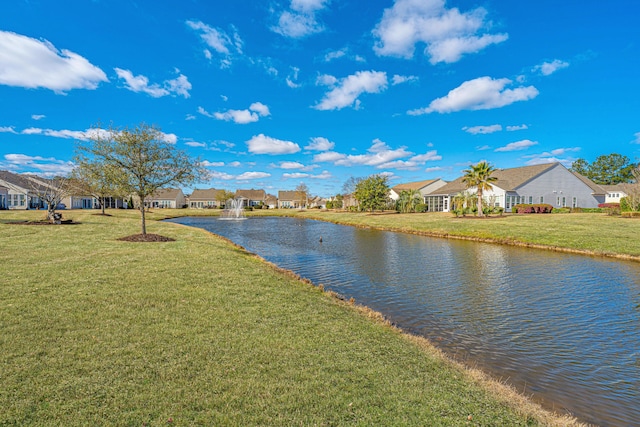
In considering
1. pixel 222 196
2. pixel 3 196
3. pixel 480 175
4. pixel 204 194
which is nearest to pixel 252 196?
pixel 204 194

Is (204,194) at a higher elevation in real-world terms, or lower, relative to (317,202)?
higher

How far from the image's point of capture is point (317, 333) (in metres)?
6.92

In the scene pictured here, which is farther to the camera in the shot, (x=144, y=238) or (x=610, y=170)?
(x=610, y=170)

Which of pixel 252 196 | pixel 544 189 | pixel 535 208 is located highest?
pixel 252 196

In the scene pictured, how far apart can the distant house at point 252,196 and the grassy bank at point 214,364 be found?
112 metres

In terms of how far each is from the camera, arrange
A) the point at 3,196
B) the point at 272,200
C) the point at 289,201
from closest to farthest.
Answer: the point at 3,196 → the point at 289,201 → the point at 272,200

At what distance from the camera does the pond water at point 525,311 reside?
6289mm

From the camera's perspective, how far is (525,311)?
1041 cm

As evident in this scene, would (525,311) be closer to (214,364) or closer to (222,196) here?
(214,364)

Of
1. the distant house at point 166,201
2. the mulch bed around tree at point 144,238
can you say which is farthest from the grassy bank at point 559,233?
the distant house at point 166,201

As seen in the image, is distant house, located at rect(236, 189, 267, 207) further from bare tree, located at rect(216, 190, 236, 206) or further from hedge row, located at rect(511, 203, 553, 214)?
hedge row, located at rect(511, 203, 553, 214)

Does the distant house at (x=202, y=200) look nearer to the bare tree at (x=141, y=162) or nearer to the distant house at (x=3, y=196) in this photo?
the distant house at (x=3, y=196)

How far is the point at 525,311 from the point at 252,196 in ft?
394

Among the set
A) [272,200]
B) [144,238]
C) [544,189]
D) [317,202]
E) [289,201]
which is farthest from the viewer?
[272,200]
